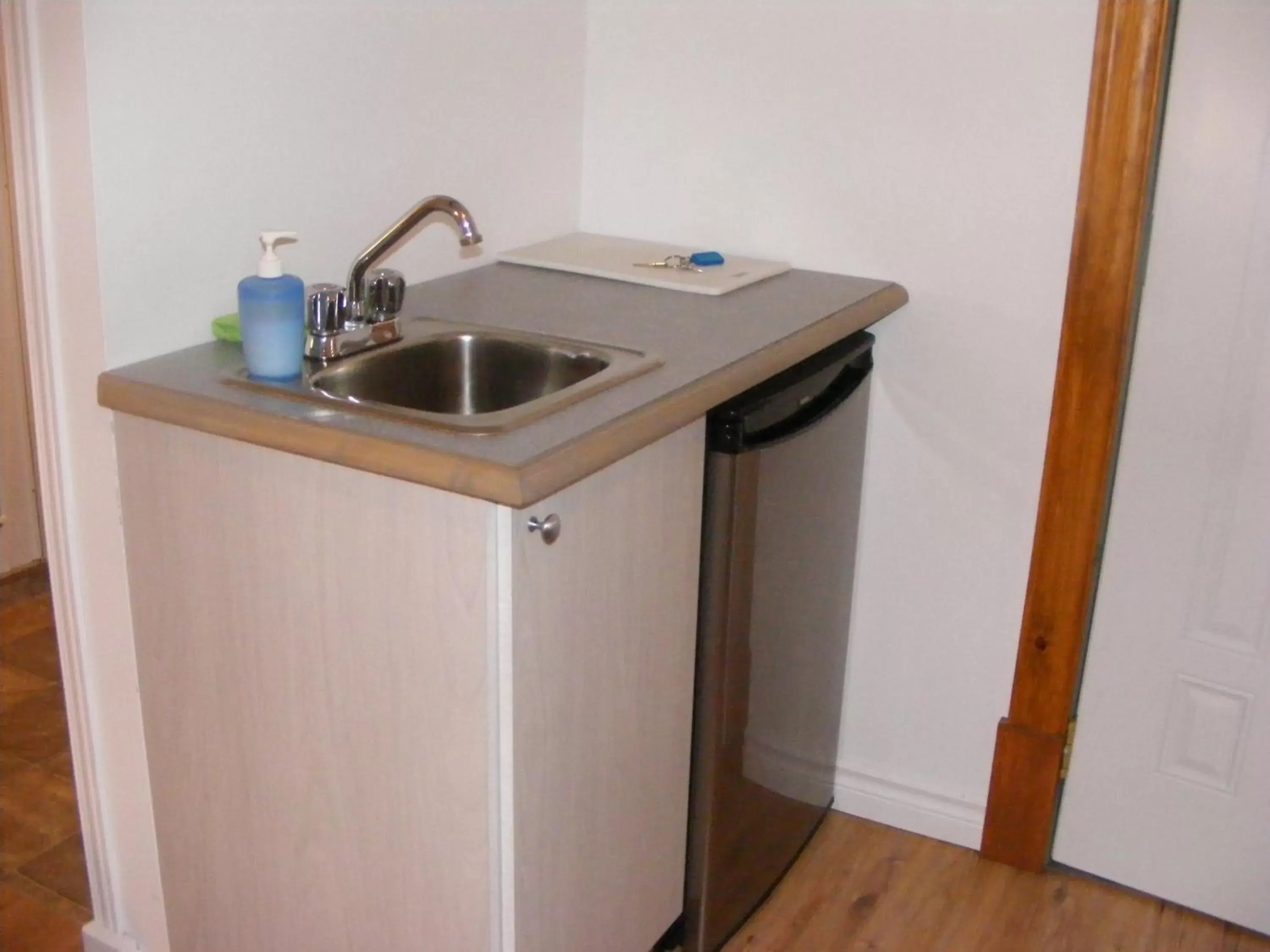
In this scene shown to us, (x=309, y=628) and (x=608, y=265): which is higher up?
(x=608, y=265)

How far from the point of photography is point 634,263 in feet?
6.61

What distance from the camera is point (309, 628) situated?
1.38m

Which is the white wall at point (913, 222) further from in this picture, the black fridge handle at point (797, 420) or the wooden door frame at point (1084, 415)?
the black fridge handle at point (797, 420)

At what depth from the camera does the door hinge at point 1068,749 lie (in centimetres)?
204

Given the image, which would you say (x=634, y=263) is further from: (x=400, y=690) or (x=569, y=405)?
(x=400, y=690)

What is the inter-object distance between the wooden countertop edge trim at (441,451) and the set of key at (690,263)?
1.60 feet

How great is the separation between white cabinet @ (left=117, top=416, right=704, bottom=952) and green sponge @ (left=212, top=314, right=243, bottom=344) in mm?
174

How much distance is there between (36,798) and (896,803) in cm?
150

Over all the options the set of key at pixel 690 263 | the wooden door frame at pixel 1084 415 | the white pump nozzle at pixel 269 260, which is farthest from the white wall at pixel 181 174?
the wooden door frame at pixel 1084 415

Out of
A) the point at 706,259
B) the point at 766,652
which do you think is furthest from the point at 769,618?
the point at 706,259

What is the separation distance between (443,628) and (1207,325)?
118 cm

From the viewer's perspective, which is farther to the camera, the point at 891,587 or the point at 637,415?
the point at 891,587

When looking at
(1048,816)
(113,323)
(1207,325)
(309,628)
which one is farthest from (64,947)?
(1207,325)

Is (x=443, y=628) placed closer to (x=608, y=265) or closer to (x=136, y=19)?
(x=136, y=19)
